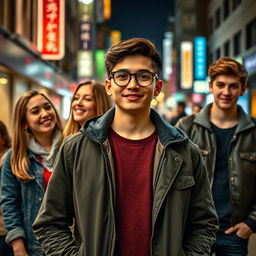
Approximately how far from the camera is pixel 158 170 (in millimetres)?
2469

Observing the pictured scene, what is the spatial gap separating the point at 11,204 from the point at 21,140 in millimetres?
561

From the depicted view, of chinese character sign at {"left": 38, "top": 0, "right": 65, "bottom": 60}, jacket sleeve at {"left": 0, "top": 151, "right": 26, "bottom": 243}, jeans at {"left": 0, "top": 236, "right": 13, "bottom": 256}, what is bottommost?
jeans at {"left": 0, "top": 236, "right": 13, "bottom": 256}

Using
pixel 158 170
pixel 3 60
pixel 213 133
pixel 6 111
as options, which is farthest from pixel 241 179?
pixel 6 111

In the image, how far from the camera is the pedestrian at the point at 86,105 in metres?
4.31

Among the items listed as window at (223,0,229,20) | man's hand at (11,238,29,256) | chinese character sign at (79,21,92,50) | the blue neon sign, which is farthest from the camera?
the blue neon sign

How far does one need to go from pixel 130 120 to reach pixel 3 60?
370 inches

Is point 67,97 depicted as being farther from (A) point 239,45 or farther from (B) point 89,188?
(B) point 89,188

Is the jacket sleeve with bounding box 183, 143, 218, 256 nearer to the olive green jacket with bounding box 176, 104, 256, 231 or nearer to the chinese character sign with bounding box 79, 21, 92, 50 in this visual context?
the olive green jacket with bounding box 176, 104, 256, 231

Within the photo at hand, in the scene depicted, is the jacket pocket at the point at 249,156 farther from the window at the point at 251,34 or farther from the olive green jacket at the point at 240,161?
the window at the point at 251,34

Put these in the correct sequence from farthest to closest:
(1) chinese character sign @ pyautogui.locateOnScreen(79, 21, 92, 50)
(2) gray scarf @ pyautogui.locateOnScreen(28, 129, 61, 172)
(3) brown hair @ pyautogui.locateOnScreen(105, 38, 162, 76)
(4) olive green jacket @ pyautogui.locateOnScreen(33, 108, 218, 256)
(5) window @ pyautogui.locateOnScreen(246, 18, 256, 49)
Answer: (1) chinese character sign @ pyautogui.locateOnScreen(79, 21, 92, 50)
(5) window @ pyautogui.locateOnScreen(246, 18, 256, 49)
(2) gray scarf @ pyautogui.locateOnScreen(28, 129, 61, 172)
(3) brown hair @ pyautogui.locateOnScreen(105, 38, 162, 76)
(4) olive green jacket @ pyautogui.locateOnScreen(33, 108, 218, 256)

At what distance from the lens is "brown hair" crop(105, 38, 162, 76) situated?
252 cm

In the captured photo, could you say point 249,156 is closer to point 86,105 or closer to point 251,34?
point 86,105

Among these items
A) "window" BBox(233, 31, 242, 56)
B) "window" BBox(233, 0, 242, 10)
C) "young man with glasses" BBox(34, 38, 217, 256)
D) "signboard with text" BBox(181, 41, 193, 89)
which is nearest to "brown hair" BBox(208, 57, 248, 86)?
"young man with glasses" BBox(34, 38, 217, 256)

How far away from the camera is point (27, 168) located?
3.85m
